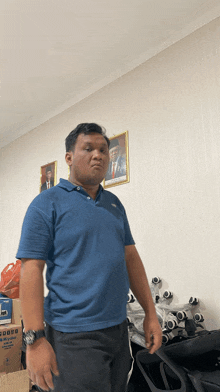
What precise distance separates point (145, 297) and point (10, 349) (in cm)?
163

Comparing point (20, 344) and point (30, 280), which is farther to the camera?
point (20, 344)

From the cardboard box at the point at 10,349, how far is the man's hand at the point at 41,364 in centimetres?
162

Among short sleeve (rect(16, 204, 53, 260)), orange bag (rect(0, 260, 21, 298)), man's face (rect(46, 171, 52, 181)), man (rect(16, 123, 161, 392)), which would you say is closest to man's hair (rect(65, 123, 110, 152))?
man (rect(16, 123, 161, 392))

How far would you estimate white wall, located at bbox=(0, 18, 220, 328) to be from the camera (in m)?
1.91

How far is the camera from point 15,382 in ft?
6.01

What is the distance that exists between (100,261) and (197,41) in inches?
80.2

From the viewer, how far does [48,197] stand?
3.04 ft

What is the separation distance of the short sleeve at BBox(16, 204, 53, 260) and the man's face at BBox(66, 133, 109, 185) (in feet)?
0.78

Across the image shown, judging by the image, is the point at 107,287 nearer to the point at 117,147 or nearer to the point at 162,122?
the point at 162,122

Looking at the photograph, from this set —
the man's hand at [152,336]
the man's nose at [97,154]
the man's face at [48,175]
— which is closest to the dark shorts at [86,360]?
the man's hand at [152,336]

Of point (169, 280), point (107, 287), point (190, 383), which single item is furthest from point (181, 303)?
point (107, 287)

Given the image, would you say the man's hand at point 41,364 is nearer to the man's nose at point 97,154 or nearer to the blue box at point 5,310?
the man's nose at point 97,154

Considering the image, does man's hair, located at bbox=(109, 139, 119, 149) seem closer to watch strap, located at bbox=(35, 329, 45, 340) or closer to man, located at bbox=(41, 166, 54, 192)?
man, located at bbox=(41, 166, 54, 192)

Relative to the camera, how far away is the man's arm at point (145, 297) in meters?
1.00
